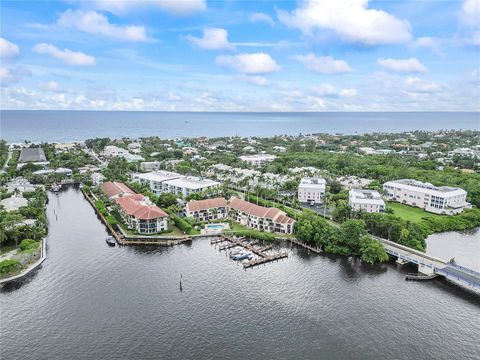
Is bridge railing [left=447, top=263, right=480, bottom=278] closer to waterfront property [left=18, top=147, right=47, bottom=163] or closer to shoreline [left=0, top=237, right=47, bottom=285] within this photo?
shoreline [left=0, top=237, right=47, bottom=285]

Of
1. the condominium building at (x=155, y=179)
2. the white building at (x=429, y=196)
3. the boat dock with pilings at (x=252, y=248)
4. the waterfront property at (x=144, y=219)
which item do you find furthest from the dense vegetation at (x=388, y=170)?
the waterfront property at (x=144, y=219)

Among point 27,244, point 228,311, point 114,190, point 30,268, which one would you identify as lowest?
point 228,311

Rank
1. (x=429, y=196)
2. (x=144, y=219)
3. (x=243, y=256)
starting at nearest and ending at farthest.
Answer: (x=243, y=256)
(x=144, y=219)
(x=429, y=196)

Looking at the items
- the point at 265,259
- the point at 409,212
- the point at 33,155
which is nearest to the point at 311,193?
the point at 409,212

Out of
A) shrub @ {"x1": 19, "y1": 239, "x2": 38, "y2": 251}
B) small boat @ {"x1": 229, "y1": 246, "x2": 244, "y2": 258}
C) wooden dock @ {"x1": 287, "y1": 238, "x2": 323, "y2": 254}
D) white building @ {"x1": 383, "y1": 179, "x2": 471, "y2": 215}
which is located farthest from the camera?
white building @ {"x1": 383, "y1": 179, "x2": 471, "y2": 215}

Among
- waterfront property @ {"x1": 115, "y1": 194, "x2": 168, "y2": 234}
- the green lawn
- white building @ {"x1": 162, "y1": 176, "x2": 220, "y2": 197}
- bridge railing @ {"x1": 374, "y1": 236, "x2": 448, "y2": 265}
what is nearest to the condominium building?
white building @ {"x1": 162, "y1": 176, "x2": 220, "y2": 197}

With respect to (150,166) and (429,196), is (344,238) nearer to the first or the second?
(429,196)

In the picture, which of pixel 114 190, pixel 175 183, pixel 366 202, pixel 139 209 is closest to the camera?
pixel 139 209
